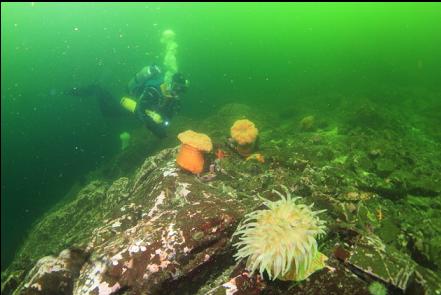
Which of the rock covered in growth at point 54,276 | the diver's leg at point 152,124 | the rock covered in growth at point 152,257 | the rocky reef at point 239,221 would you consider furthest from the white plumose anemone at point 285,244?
the diver's leg at point 152,124

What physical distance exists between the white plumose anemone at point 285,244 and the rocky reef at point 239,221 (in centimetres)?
14

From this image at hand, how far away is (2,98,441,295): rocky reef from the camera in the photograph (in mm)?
3174

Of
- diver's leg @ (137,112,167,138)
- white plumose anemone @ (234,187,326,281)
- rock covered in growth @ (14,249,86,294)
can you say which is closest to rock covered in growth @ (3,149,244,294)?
rock covered in growth @ (14,249,86,294)

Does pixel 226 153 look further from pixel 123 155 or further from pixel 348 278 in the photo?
Answer: pixel 123 155

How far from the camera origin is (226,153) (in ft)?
22.6

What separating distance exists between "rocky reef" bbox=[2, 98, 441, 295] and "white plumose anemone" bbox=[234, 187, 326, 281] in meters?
0.14

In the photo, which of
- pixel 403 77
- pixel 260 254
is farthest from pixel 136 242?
pixel 403 77

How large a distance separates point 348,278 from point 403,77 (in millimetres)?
29160

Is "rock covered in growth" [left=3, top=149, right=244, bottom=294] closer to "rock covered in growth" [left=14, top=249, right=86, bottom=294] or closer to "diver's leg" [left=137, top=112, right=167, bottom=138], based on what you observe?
"rock covered in growth" [left=14, top=249, right=86, bottom=294]

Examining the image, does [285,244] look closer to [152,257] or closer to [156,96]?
[152,257]

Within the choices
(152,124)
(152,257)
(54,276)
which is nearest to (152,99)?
(152,124)

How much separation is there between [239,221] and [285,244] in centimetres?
99

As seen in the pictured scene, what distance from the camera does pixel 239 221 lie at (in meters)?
3.88

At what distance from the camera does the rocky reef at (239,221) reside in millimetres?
3174
